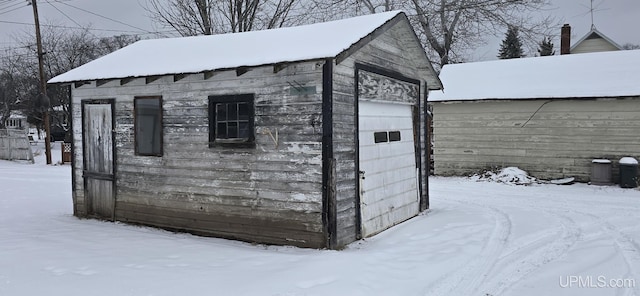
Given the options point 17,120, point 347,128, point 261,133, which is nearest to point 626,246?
point 347,128

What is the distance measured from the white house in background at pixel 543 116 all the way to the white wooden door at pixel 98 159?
34.6ft

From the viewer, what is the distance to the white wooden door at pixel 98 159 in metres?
8.73

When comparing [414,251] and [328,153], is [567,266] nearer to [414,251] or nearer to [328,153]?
[414,251]

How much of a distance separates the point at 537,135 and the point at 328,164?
34.0 feet

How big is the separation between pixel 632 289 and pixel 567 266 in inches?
34.6

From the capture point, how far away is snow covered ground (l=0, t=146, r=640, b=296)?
197 inches

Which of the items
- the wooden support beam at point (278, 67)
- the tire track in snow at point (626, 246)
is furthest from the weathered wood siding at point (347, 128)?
the tire track in snow at point (626, 246)

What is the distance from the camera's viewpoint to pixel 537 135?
14422mm

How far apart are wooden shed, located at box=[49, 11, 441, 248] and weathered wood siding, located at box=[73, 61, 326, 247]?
0.02 metres

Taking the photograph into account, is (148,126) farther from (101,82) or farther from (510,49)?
(510,49)

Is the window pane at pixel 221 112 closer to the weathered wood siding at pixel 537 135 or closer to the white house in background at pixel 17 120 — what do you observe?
the weathered wood siding at pixel 537 135

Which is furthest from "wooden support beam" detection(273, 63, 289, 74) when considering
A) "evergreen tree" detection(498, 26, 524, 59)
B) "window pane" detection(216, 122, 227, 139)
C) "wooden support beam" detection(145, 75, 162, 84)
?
"evergreen tree" detection(498, 26, 524, 59)

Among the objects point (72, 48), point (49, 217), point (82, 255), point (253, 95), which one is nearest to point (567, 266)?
point (253, 95)

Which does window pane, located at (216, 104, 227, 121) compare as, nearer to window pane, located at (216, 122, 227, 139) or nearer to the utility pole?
window pane, located at (216, 122, 227, 139)
